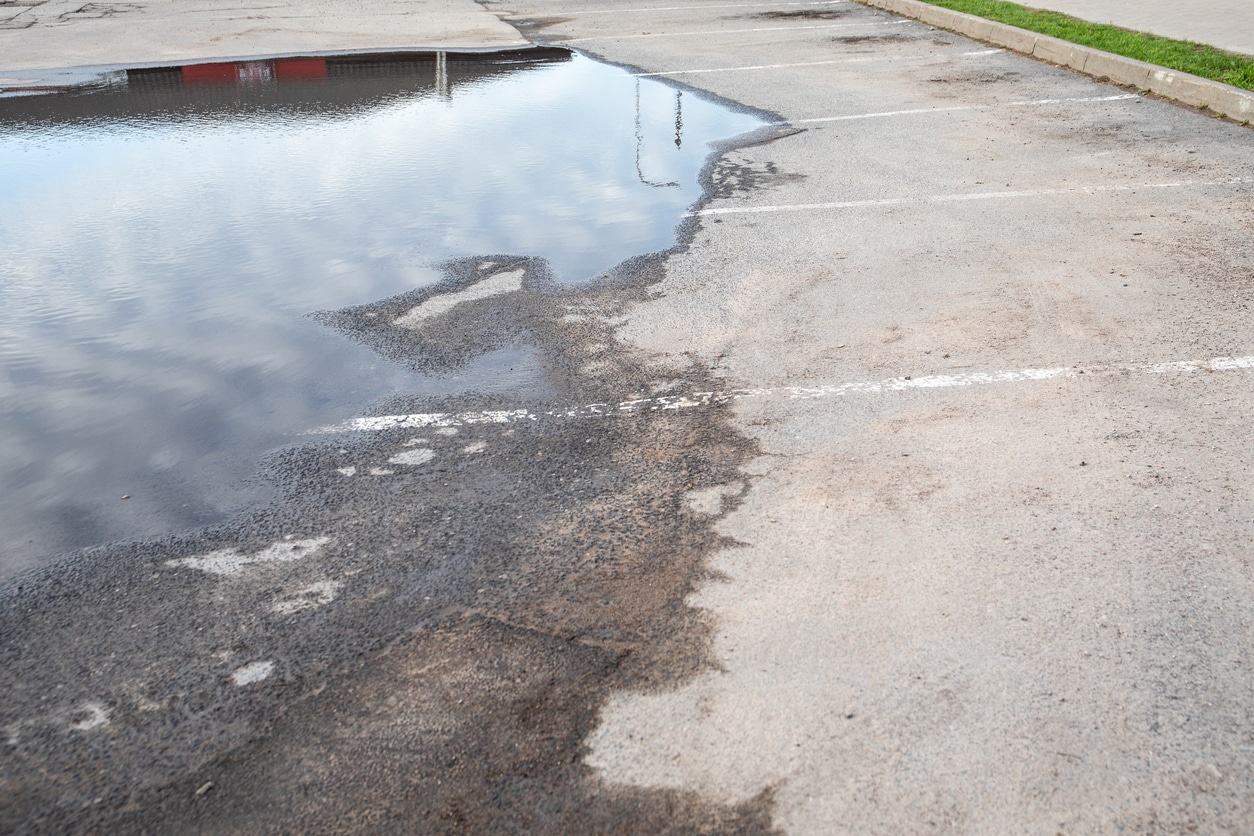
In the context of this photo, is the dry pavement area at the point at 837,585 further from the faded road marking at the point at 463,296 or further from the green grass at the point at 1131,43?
the green grass at the point at 1131,43

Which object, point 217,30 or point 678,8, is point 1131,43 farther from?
point 217,30

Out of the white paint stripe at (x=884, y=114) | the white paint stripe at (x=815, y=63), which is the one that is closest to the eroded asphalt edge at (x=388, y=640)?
the white paint stripe at (x=884, y=114)

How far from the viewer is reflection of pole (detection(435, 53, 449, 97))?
12.7m

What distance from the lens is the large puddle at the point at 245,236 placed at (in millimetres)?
4637

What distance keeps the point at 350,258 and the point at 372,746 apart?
14.9ft

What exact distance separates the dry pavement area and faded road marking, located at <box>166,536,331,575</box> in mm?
86

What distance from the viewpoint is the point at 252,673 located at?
3.26 metres

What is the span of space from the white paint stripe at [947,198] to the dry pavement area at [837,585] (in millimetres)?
843

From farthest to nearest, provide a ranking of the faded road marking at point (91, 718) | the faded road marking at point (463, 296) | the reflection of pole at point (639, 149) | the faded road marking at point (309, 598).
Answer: the reflection of pole at point (639, 149) < the faded road marking at point (463, 296) < the faded road marking at point (309, 598) < the faded road marking at point (91, 718)

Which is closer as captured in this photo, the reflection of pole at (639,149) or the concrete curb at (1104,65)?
the reflection of pole at (639,149)

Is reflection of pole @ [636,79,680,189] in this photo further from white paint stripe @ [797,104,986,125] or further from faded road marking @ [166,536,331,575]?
faded road marking @ [166,536,331,575]

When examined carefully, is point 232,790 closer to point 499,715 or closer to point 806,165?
point 499,715

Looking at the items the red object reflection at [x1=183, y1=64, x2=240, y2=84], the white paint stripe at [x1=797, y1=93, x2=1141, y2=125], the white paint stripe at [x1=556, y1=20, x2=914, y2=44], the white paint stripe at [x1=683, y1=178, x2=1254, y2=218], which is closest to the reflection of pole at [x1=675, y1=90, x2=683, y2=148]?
the white paint stripe at [x1=797, y1=93, x2=1141, y2=125]

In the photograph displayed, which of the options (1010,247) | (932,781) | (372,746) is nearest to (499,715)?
(372,746)
